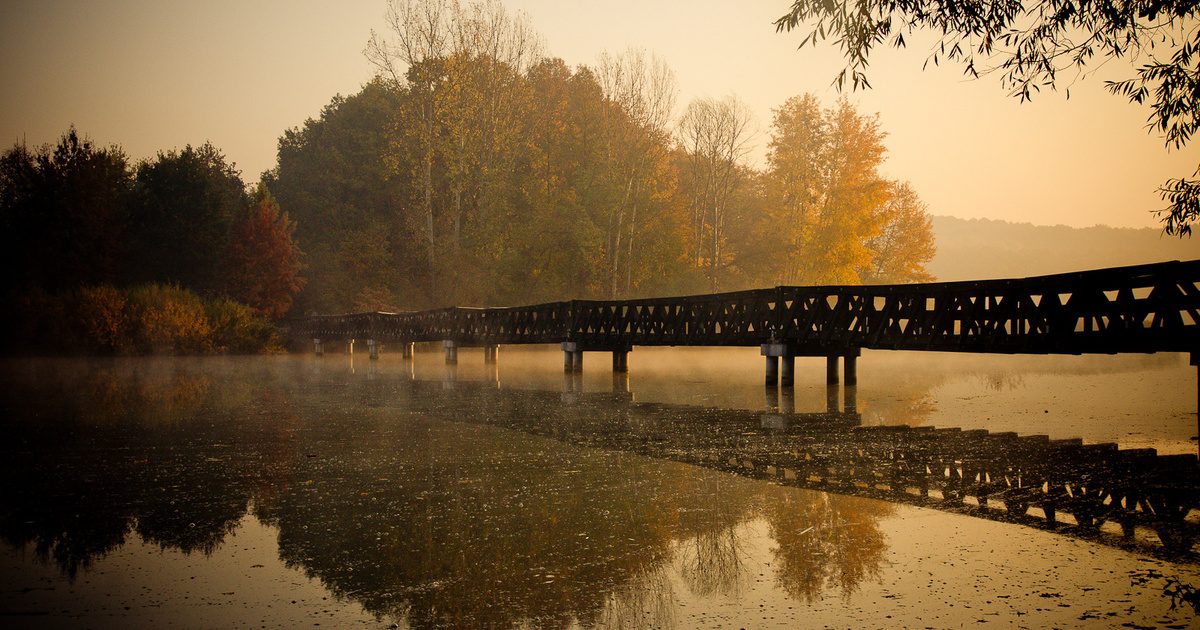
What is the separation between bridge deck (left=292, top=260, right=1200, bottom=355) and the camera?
1398cm

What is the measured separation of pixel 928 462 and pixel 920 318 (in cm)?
895

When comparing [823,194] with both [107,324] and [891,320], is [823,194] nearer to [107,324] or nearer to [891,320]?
[891,320]

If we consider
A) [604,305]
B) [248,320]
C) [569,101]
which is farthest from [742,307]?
[569,101]

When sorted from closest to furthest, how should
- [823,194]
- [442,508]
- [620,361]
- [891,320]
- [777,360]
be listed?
1. [442,508]
2. [777,360]
3. [891,320]
4. [620,361]
5. [823,194]

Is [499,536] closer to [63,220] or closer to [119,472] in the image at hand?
[119,472]

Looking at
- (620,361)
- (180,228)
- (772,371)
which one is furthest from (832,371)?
(180,228)

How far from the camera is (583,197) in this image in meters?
50.2

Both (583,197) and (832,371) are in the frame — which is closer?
(832,371)

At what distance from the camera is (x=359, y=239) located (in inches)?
2295

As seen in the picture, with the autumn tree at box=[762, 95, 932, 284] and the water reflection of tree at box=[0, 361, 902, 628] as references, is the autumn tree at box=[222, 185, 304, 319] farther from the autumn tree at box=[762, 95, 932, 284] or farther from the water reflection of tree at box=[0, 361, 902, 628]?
the water reflection of tree at box=[0, 361, 902, 628]

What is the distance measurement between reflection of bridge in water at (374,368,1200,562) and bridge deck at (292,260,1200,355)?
2.75 m

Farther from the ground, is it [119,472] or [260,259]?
[260,259]

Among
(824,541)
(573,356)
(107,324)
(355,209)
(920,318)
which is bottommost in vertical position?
(824,541)

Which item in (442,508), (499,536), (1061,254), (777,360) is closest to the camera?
(499,536)
